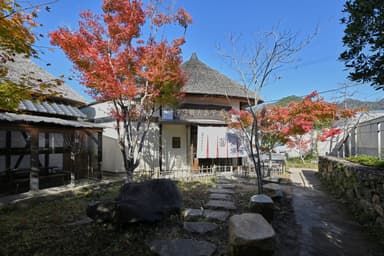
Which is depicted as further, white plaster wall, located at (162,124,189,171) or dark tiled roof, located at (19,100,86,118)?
white plaster wall, located at (162,124,189,171)

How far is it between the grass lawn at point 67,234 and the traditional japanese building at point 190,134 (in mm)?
5049

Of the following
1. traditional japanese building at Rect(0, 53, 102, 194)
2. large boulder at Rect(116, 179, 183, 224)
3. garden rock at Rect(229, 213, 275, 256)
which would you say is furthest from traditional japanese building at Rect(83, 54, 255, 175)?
garden rock at Rect(229, 213, 275, 256)

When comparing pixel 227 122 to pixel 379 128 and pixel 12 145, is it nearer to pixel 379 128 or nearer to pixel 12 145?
pixel 379 128

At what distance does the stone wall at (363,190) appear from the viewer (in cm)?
352

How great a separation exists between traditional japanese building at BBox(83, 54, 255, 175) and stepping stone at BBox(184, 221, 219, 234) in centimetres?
610

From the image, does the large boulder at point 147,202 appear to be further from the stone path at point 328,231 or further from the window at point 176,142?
the window at point 176,142

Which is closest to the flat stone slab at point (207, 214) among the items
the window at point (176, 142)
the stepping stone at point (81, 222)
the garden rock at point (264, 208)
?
the garden rock at point (264, 208)

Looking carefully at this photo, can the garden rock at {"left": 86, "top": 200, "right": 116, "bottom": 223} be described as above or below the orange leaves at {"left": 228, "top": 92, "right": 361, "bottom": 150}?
below

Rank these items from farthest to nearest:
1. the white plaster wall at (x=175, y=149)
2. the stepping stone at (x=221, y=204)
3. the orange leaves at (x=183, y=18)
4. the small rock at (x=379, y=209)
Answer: the white plaster wall at (x=175, y=149)
the orange leaves at (x=183, y=18)
the stepping stone at (x=221, y=204)
the small rock at (x=379, y=209)

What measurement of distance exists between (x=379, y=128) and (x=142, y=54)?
7.01 m

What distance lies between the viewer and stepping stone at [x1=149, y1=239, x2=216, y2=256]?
8.93ft

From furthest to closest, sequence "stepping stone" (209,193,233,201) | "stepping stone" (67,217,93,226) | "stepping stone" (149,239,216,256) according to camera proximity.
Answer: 1. "stepping stone" (209,193,233,201)
2. "stepping stone" (67,217,93,226)
3. "stepping stone" (149,239,216,256)

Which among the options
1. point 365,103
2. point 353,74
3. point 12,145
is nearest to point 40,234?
point 353,74

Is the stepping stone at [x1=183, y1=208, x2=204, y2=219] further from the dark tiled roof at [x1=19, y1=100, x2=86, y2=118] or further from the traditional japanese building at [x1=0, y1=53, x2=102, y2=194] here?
the dark tiled roof at [x1=19, y1=100, x2=86, y2=118]
